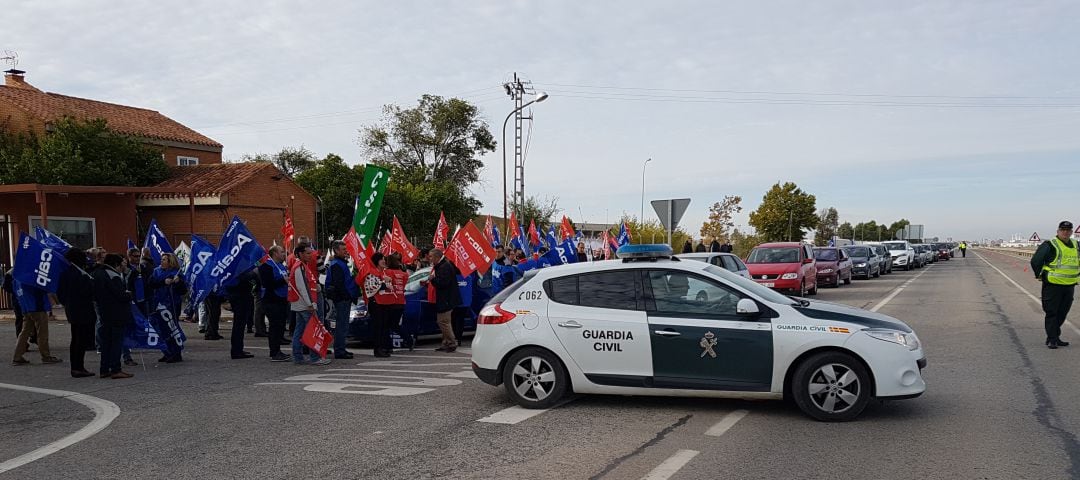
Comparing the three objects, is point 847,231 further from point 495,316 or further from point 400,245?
point 495,316

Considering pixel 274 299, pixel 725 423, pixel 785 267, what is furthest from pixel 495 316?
pixel 785 267

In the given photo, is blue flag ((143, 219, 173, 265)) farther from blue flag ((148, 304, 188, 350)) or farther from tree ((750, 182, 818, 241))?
tree ((750, 182, 818, 241))

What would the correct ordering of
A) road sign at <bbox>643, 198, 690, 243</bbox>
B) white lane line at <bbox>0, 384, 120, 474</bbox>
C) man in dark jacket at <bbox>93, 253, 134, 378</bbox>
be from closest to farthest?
white lane line at <bbox>0, 384, 120, 474</bbox> → man in dark jacket at <bbox>93, 253, 134, 378</bbox> → road sign at <bbox>643, 198, 690, 243</bbox>

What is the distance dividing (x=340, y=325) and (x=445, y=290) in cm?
159

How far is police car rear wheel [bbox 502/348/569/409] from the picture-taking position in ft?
24.5

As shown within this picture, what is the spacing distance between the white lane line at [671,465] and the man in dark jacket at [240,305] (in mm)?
7851

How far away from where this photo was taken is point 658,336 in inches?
280

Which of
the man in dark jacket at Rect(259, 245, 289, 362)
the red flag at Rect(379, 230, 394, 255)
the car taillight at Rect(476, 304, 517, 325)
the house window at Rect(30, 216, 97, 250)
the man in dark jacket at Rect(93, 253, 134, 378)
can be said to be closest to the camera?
the car taillight at Rect(476, 304, 517, 325)

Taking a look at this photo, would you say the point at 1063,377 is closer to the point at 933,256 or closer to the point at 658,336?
the point at 658,336

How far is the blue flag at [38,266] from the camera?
1115 cm

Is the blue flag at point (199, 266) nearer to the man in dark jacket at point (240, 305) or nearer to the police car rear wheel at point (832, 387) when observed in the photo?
the man in dark jacket at point (240, 305)

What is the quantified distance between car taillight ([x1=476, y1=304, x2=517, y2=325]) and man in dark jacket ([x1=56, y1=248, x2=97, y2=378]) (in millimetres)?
5534

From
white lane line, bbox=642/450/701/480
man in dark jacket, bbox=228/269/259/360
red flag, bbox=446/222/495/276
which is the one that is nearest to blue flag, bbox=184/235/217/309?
man in dark jacket, bbox=228/269/259/360

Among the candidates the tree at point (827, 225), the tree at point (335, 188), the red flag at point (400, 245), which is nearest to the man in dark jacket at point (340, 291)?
the red flag at point (400, 245)
